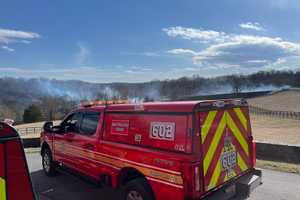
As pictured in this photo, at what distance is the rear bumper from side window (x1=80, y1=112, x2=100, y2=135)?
259 centimetres

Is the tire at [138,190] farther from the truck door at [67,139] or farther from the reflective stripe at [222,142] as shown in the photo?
the truck door at [67,139]

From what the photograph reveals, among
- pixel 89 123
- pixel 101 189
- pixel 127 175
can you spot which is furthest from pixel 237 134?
pixel 101 189

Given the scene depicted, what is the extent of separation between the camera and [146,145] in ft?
13.9

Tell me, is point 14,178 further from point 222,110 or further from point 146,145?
point 222,110

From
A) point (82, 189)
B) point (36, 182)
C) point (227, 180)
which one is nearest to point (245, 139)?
point (227, 180)

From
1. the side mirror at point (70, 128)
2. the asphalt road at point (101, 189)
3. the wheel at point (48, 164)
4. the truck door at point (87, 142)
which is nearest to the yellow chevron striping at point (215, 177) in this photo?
the asphalt road at point (101, 189)

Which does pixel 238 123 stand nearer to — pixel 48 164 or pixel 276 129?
pixel 48 164

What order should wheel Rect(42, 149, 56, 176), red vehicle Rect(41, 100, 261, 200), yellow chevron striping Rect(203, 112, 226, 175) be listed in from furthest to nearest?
1. wheel Rect(42, 149, 56, 176)
2. yellow chevron striping Rect(203, 112, 226, 175)
3. red vehicle Rect(41, 100, 261, 200)

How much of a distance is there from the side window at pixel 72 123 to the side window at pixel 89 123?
0.75 ft

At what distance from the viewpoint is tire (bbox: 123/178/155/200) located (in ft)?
13.7

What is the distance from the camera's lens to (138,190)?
4.29 m

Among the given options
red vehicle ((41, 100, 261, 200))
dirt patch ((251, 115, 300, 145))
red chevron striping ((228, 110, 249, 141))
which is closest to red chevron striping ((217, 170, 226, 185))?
red vehicle ((41, 100, 261, 200))

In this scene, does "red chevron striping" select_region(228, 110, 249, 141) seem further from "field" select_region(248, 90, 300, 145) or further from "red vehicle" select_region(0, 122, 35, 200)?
"field" select_region(248, 90, 300, 145)

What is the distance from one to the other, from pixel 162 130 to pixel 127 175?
121 centimetres
